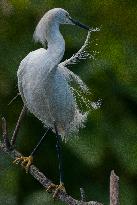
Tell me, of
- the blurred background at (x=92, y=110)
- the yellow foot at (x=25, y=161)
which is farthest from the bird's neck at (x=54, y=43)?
the blurred background at (x=92, y=110)

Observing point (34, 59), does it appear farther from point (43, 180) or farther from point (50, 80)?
point (43, 180)

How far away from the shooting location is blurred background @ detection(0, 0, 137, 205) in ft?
20.5

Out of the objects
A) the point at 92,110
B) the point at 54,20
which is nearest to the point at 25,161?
the point at 54,20

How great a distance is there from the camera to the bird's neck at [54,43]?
3.90m

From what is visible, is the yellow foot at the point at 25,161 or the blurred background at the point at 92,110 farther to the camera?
the blurred background at the point at 92,110

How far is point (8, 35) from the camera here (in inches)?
255

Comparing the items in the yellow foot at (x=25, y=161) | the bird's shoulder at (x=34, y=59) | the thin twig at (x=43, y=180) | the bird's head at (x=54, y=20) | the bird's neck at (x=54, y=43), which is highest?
the bird's head at (x=54, y=20)

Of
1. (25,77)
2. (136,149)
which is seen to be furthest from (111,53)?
(25,77)

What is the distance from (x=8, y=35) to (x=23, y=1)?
22cm

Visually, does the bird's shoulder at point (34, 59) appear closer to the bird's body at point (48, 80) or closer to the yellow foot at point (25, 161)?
the bird's body at point (48, 80)

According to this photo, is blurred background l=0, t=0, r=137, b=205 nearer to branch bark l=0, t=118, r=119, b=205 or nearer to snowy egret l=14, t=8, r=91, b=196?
snowy egret l=14, t=8, r=91, b=196

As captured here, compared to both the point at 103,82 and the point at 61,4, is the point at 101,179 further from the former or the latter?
the point at 61,4

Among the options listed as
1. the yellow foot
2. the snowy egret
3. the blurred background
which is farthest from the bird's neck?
the blurred background

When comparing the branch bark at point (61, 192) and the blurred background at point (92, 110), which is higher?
the branch bark at point (61, 192)
